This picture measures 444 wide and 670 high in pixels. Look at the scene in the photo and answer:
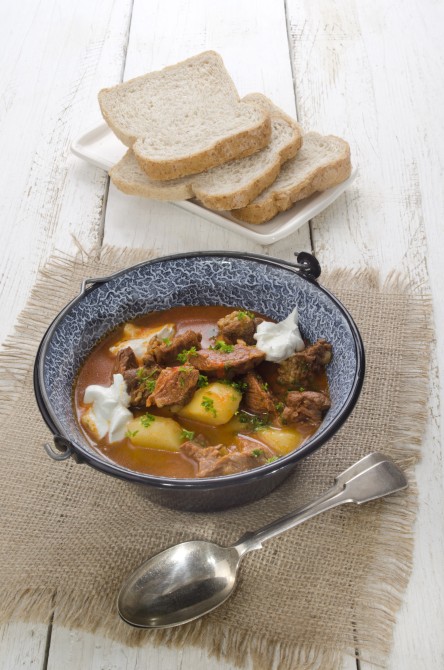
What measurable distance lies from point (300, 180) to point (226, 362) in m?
1.36

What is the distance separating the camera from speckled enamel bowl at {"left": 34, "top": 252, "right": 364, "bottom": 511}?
2195 millimetres

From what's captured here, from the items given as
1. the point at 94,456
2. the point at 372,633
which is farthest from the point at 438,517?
the point at 94,456

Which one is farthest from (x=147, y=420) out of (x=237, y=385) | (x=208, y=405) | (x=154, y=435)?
(x=237, y=385)

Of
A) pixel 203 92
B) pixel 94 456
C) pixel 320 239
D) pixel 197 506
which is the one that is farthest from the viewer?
pixel 203 92

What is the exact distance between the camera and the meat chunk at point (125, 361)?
8.64ft

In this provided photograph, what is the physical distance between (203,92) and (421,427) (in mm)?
2206

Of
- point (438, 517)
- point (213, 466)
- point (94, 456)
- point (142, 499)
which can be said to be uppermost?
point (94, 456)

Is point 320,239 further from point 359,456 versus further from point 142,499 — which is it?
point 142,499

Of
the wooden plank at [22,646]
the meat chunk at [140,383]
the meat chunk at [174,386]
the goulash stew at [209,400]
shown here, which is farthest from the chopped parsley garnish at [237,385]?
the wooden plank at [22,646]

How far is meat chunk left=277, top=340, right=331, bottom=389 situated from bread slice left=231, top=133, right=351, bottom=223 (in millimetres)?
1117

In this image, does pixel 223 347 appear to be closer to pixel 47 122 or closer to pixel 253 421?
pixel 253 421

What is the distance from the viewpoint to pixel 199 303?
116 inches

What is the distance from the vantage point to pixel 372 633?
7.49 feet

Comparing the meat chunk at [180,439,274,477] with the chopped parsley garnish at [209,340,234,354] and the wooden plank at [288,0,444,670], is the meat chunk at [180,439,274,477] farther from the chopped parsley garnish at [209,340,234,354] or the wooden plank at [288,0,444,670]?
the wooden plank at [288,0,444,670]
